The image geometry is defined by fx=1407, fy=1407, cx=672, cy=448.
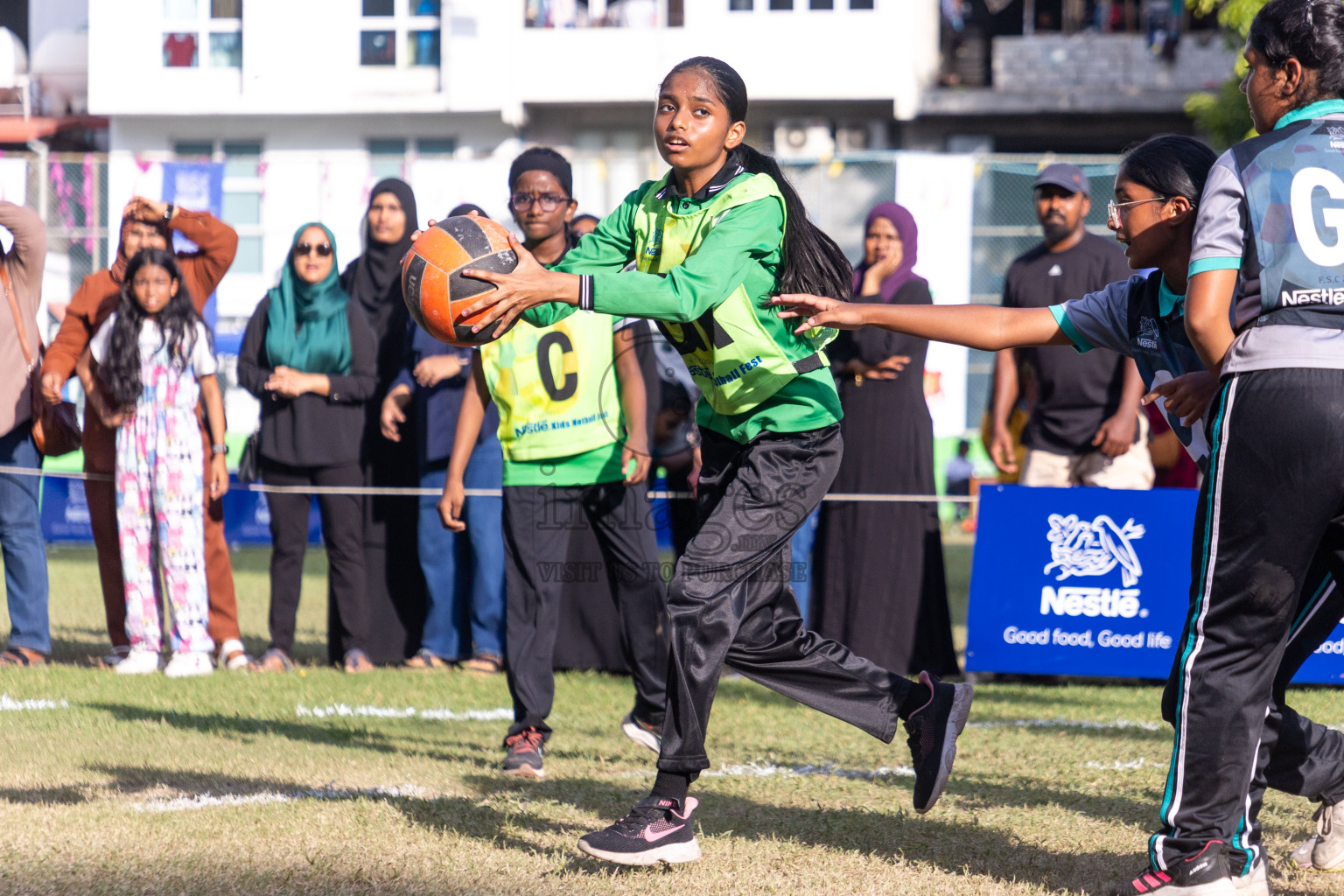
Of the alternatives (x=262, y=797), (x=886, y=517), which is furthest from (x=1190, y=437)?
(x=886, y=517)

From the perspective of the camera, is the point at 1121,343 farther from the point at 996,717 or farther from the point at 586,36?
the point at 586,36

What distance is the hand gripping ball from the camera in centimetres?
357

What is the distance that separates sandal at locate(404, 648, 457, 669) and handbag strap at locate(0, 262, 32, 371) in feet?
8.39

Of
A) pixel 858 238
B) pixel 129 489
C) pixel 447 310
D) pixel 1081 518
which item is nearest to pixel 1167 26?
pixel 858 238

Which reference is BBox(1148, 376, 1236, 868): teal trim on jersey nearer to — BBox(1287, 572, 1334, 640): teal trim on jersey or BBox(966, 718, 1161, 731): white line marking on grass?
BBox(1287, 572, 1334, 640): teal trim on jersey

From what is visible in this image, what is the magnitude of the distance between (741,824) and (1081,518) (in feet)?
11.9

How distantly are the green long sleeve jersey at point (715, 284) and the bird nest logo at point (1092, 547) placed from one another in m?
3.58

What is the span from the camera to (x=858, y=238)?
1825 cm

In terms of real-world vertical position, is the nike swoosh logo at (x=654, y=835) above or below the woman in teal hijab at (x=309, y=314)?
below

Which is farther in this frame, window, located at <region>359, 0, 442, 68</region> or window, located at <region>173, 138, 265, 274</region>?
window, located at <region>359, 0, 442, 68</region>

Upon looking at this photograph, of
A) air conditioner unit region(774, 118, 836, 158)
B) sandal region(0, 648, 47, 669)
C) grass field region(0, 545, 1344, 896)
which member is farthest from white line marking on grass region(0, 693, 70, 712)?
air conditioner unit region(774, 118, 836, 158)

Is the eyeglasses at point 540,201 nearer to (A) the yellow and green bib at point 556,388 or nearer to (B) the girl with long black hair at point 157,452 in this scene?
(A) the yellow and green bib at point 556,388

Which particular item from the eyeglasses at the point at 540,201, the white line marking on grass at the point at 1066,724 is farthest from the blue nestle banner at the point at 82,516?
the white line marking on grass at the point at 1066,724

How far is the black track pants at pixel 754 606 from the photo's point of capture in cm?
384
